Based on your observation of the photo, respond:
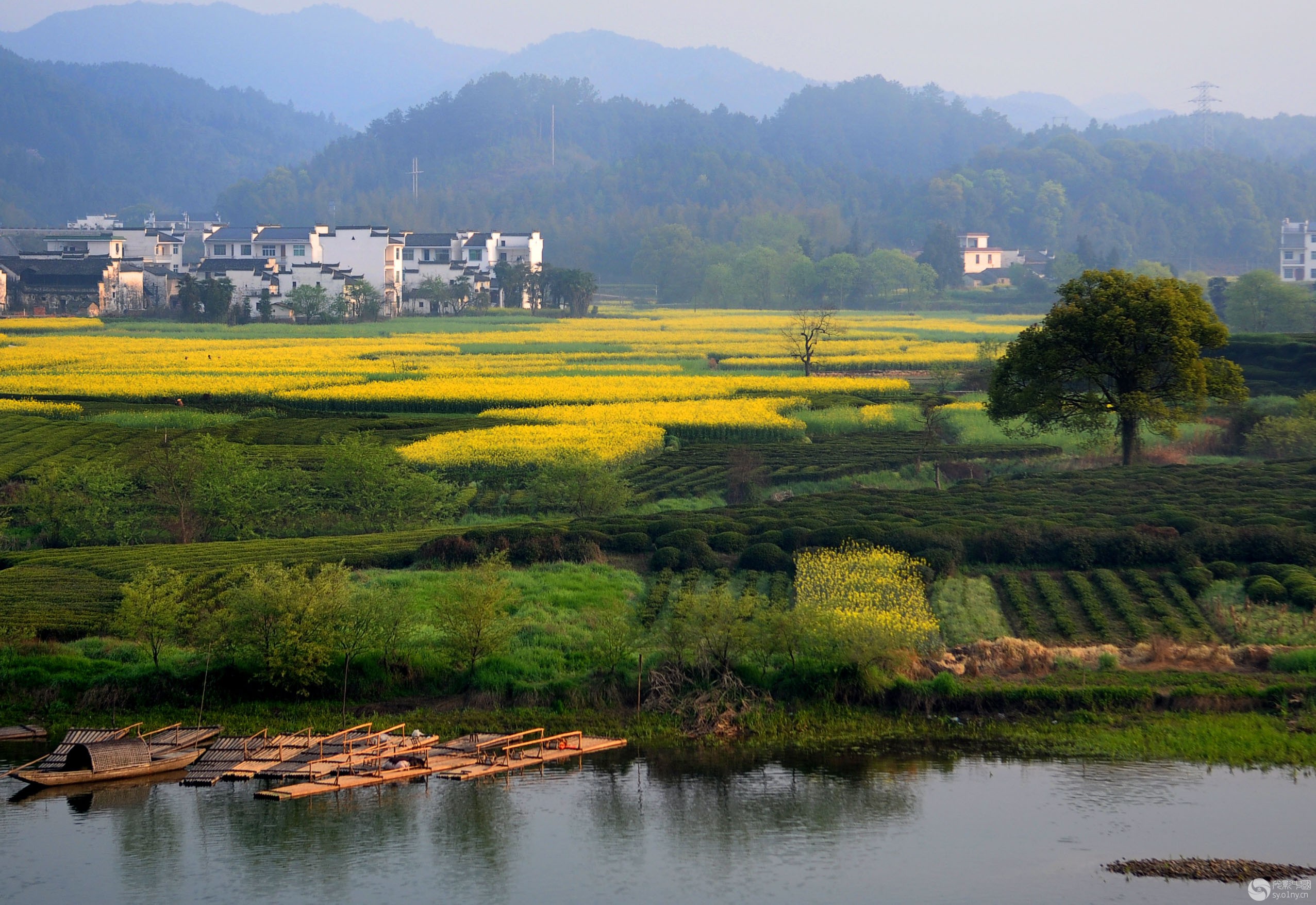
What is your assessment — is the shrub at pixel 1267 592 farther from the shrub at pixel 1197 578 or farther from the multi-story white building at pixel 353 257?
the multi-story white building at pixel 353 257

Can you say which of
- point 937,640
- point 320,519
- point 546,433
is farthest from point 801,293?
point 937,640

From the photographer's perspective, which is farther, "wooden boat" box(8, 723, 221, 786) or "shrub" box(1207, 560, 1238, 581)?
"shrub" box(1207, 560, 1238, 581)

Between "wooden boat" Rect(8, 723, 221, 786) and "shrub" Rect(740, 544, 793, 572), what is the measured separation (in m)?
15.8

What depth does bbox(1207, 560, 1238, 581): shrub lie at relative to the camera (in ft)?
114

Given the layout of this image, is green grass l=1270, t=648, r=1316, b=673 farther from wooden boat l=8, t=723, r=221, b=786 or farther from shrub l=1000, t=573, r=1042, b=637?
wooden boat l=8, t=723, r=221, b=786

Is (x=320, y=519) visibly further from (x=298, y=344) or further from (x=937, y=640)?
(x=298, y=344)

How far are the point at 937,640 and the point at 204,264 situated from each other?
111 metres

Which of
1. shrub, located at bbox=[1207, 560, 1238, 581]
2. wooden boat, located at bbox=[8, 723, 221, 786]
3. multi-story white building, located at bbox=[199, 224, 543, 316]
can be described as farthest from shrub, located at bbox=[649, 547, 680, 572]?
multi-story white building, located at bbox=[199, 224, 543, 316]

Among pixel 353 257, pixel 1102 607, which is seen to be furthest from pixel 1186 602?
pixel 353 257

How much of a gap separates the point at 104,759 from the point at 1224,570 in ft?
86.1

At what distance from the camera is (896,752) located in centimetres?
2623

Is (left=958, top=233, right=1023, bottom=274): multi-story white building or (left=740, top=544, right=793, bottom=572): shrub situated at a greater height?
(left=958, top=233, right=1023, bottom=274): multi-story white building

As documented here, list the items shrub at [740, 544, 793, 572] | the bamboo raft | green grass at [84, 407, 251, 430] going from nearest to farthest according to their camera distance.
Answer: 1. the bamboo raft
2. shrub at [740, 544, 793, 572]
3. green grass at [84, 407, 251, 430]

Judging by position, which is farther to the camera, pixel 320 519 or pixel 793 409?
pixel 793 409
